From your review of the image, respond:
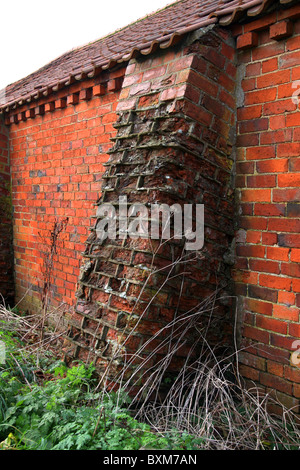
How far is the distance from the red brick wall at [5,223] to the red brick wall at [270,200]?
14.4 ft

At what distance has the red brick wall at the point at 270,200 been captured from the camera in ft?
7.89

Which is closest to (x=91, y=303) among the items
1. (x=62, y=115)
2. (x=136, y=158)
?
(x=136, y=158)

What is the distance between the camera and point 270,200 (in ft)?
8.38

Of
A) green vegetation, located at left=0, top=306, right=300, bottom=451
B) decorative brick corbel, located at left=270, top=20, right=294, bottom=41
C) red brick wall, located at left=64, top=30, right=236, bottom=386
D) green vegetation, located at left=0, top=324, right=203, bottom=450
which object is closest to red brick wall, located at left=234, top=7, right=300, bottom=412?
decorative brick corbel, located at left=270, top=20, right=294, bottom=41

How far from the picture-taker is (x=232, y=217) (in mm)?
2801

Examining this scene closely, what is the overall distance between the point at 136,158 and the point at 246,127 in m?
0.88

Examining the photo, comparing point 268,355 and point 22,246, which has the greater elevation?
point 22,246

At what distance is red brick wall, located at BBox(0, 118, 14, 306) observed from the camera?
230 inches

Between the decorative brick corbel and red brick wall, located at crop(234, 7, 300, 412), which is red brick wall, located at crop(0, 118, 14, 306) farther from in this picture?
the decorative brick corbel

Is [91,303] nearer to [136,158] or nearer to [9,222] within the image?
[136,158]

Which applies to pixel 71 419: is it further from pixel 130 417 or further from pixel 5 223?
pixel 5 223

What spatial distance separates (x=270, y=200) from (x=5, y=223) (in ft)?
15.4

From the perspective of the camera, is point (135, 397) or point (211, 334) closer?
point (135, 397)

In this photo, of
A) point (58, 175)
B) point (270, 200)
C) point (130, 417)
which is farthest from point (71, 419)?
point (58, 175)
